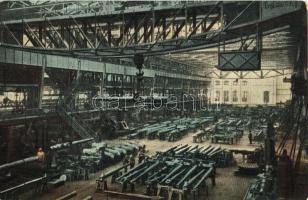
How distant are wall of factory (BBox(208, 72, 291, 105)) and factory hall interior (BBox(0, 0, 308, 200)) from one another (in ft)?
68.8

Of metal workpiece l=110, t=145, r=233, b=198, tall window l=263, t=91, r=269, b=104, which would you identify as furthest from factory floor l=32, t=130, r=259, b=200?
tall window l=263, t=91, r=269, b=104

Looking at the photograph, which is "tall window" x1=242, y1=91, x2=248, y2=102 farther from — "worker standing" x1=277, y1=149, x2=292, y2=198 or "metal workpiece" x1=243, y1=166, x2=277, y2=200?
"metal workpiece" x1=243, y1=166, x2=277, y2=200

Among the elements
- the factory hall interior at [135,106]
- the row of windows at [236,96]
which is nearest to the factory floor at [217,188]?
the factory hall interior at [135,106]

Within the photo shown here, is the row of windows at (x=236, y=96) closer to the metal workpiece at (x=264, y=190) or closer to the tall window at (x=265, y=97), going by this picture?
the tall window at (x=265, y=97)

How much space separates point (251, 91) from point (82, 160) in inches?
1444

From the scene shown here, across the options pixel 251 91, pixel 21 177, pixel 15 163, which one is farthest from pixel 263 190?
pixel 251 91

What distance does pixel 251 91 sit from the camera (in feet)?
152

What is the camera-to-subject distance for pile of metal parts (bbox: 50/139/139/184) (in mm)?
12613

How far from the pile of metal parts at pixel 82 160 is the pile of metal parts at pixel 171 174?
1.35 meters

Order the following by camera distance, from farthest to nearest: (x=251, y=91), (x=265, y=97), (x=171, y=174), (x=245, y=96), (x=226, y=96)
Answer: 1. (x=226, y=96)
2. (x=245, y=96)
3. (x=251, y=91)
4. (x=265, y=97)
5. (x=171, y=174)

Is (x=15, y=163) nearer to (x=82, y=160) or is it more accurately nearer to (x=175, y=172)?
(x=82, y=160)

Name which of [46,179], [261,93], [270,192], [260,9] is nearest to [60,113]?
[46,179]

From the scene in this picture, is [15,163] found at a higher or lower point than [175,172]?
higher

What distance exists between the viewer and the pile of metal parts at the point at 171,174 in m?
10.3
